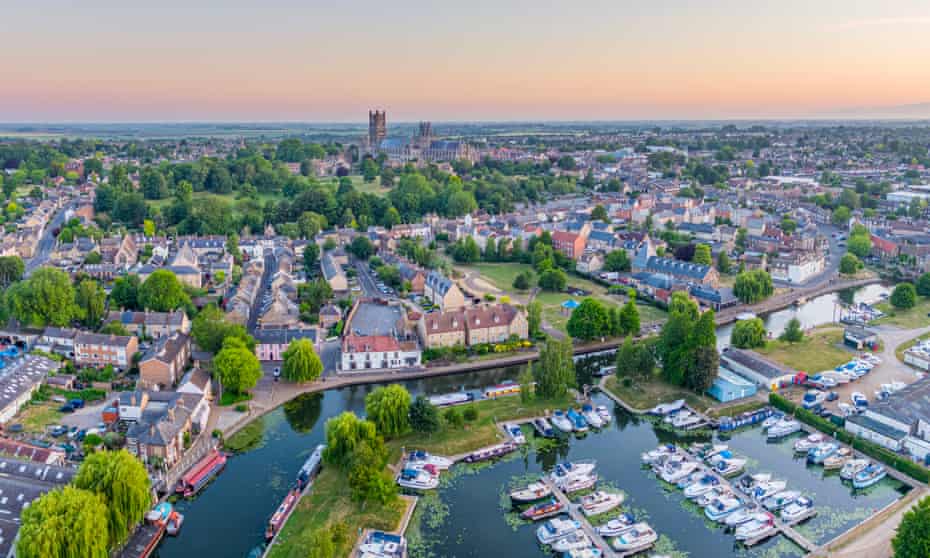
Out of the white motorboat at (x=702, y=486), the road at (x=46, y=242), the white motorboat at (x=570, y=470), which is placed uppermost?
the road at (x=46, y=242)

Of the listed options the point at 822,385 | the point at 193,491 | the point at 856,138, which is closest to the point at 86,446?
the point at 193,491

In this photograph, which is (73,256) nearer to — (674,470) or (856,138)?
(674,470)

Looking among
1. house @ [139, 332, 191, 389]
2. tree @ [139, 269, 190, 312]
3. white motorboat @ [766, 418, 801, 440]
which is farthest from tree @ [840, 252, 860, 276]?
tree @ [139, 269, 190, 312]

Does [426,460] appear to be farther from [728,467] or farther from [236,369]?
[728,467]

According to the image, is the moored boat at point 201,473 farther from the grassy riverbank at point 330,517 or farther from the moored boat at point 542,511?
the moored boat at point 542,511

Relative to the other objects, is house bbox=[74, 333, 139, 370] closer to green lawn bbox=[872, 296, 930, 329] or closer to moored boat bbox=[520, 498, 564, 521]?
moored boat bbox=[520, 498, 564, 521]

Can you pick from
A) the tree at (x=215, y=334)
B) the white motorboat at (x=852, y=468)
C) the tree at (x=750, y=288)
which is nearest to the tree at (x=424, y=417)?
the tree at (x=215, y=334)
